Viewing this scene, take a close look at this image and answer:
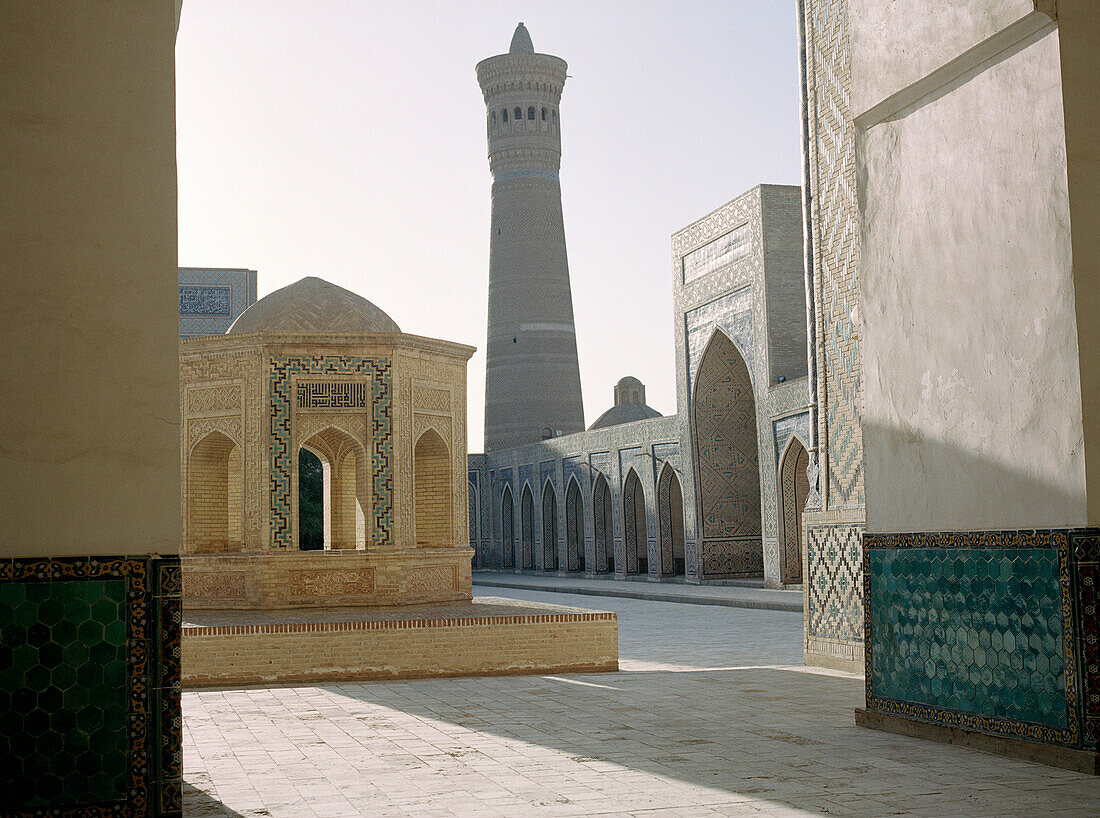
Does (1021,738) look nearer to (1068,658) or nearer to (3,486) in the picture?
(1068,658)

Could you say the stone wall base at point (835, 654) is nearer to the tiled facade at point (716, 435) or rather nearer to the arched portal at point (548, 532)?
the tiled facade at point (716, 435)

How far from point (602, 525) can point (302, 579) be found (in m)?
14.5

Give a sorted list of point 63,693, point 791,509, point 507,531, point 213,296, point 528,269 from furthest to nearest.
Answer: point 528,269
point 507,531
point 213,296
point 791,509
point 63,693

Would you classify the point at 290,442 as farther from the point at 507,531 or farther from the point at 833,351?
the point at 507,531

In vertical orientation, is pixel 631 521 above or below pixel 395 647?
above

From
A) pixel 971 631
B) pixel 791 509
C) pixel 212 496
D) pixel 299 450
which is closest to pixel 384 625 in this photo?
pixel 299 450

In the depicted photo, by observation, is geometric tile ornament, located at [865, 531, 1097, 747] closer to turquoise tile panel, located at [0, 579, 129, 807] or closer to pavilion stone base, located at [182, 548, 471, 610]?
turquoise tile panel, located at [0, 579, 129, 807]

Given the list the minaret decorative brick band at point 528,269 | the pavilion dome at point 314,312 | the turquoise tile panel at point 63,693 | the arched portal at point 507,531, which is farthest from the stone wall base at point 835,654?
the minaret decorative brick band at point 528,269

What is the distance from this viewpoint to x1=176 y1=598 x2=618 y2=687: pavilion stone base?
680 cm

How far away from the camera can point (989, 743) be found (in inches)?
149

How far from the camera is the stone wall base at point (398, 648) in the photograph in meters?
6.80

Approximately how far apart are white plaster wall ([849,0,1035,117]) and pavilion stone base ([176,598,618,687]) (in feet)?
12.5

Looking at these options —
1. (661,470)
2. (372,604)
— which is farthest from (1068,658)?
(661,470)

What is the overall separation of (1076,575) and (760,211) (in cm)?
1317
